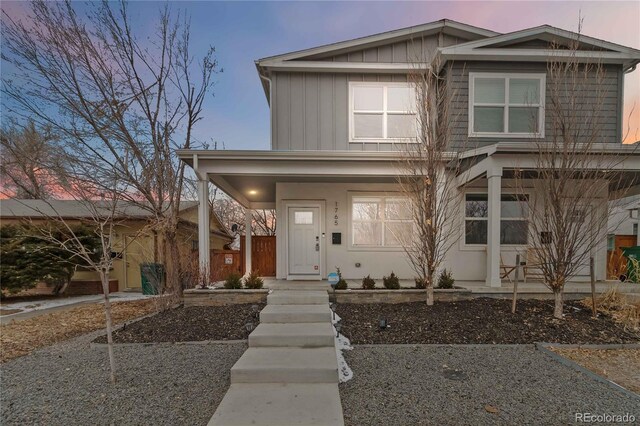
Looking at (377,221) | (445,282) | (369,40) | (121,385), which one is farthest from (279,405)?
(369,40)

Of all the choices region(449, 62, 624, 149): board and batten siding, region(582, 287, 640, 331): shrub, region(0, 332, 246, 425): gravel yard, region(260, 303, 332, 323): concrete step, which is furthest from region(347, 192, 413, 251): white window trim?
region(0, 332, 246, 425): gravel yard

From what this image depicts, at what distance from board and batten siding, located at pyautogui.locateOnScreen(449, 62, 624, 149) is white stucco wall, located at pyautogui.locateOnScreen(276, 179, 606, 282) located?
129 cm

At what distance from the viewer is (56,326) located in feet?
19.0

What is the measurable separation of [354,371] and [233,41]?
10.2 m

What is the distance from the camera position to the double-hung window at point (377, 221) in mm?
8070

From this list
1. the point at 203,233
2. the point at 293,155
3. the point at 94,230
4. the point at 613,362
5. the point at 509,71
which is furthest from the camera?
the point at 509,71

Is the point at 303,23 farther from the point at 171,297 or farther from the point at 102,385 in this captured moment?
the point at 102,385

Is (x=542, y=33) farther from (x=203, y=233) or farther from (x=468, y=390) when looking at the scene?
(x=203, y=233)

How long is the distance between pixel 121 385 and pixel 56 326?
13.4ft

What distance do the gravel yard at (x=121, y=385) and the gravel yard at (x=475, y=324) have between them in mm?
2149

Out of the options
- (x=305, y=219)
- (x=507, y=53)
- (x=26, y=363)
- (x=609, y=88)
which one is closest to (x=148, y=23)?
(x=305, y=219)

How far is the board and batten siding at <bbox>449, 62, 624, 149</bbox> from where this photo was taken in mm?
7625

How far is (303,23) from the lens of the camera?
29.9ft

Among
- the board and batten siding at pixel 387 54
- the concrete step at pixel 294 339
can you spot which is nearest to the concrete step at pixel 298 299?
the concrete step at pixel 294 339
